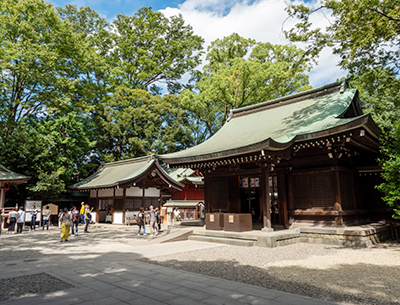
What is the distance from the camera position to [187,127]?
1299 inches

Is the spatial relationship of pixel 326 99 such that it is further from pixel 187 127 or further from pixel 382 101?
pixel 187 127

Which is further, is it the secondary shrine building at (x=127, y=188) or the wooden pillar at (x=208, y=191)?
the secondary shrine building at (x=127, y=188)

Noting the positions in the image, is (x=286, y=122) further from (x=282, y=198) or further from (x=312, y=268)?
(x=312, y=268)

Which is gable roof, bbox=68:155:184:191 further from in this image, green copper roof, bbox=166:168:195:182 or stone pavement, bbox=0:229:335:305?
stone pavement, bbox=0:229:335:305

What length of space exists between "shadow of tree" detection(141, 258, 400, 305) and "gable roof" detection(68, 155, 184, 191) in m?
14.5

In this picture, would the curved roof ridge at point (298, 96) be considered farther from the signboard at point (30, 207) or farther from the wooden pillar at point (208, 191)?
the signboard at point (30, 207)

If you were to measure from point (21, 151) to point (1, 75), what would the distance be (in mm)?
7132

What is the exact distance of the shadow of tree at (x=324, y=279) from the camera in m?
5.00

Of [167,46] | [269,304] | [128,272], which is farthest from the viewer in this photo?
[167,46]

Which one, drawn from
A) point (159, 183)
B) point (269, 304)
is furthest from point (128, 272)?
point (159, 183)

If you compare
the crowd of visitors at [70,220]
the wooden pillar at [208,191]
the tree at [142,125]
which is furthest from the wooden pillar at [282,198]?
the tree at [142,125]

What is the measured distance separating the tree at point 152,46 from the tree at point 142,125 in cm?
559

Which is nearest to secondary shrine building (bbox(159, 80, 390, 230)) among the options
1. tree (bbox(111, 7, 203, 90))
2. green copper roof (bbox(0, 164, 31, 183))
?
green copper roof (bbox(0, 164, 31, 183))

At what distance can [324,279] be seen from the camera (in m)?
6.12
